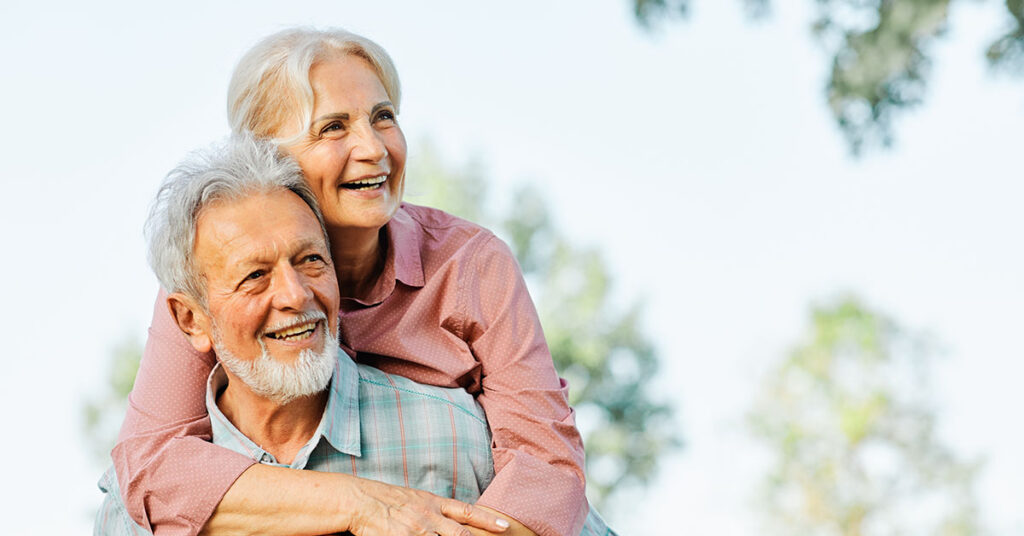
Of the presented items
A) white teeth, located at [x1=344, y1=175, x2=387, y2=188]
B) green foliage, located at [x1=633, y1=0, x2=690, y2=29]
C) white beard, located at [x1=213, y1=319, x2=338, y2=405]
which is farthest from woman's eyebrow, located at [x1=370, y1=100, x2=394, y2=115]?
green foliage, located at [x1=633, y1=0, x2=690, y2=29]

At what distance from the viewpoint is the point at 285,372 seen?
244cm

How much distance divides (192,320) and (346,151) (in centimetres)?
50

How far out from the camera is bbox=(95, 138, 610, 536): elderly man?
2410 mm

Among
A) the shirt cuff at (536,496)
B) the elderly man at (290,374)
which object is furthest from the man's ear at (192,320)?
the shirt cuff at (536,496)

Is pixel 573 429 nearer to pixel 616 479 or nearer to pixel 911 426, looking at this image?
pixel 616 479

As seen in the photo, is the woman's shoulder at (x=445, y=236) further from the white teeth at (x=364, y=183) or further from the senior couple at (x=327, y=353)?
the white teeth at (x=364, y=183)

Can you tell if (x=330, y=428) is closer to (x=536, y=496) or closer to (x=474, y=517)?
(x=474, y=517)

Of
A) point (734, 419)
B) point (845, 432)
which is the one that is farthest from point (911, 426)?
point (734, 419)

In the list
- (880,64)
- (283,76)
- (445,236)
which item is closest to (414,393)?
(445,236)

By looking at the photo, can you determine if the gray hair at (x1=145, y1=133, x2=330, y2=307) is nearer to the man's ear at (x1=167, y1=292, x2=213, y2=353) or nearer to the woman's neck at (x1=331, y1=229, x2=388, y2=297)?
the man's ear at (x1=167, y1=292, x2=213, y2=353)

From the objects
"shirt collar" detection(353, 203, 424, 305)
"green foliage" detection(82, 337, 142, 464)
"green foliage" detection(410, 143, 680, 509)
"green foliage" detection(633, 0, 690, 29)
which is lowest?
"green foliage" detection(82, 337, 142, 464)

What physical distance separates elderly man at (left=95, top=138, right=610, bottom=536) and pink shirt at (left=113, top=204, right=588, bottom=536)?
0.17ft

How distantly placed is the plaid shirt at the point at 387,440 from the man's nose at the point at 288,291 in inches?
9.3

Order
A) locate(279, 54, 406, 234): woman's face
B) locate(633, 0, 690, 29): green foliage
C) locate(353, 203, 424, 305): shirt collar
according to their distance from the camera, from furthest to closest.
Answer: locate(633, 0, 690, 29): green foliage
locate(353, 203, 424, 305): shirt collar
locate(279, 54, 406, 234): woman's face
